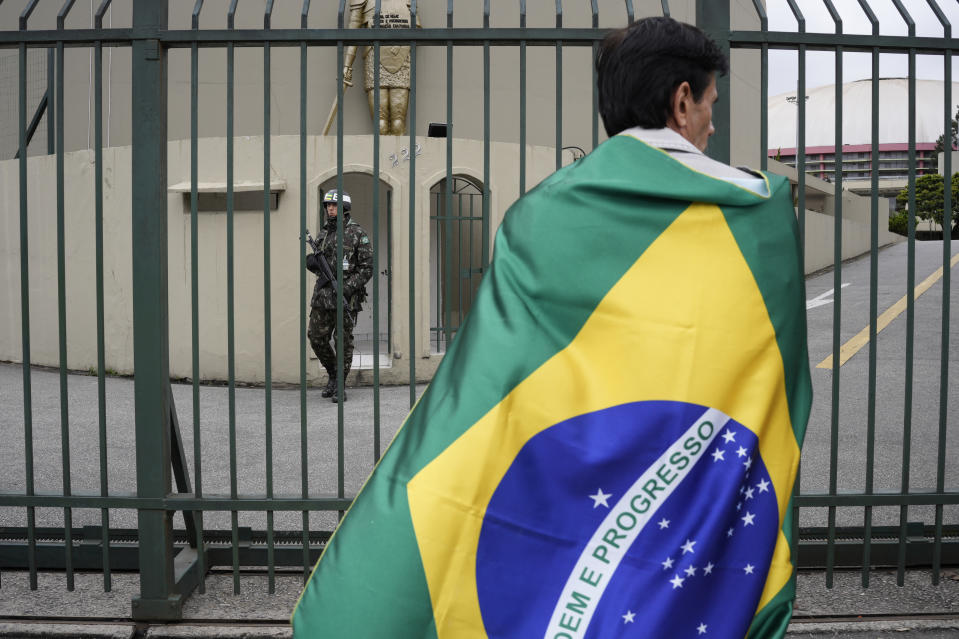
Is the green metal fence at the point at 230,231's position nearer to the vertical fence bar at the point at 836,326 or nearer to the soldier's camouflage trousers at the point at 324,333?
the vertical fence bar at the point at 836,326

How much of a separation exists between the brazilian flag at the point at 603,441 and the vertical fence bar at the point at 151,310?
1890 mm

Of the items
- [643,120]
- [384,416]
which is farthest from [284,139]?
[643,120]

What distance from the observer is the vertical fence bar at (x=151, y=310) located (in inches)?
132

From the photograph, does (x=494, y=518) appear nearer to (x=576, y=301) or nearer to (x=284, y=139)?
(x=576, y=301)

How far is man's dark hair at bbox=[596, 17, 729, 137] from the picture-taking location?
1814mm

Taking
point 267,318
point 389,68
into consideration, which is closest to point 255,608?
point 267,318

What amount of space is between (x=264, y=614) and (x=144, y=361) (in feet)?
3.39

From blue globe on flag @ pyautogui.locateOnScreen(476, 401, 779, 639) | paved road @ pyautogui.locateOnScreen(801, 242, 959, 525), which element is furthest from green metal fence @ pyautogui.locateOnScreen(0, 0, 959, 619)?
blue globe on flag @ pyautogui.locateOnScreen(476, 401, 779, 639)

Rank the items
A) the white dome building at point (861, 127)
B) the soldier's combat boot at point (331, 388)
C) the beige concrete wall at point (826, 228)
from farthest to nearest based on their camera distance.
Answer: the white dome building at point (861, 127)
the beige concrete wall at point (826, 228)
the soldier's combat boot at point (331, 388)

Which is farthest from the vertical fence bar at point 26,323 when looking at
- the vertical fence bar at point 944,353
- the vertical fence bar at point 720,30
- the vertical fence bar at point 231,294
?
the vertical fence bar at point 944,353

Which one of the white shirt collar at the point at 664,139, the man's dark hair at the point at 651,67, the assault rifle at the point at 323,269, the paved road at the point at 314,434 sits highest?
the man's dark hair at the point at 651,67

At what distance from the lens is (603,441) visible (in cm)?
167

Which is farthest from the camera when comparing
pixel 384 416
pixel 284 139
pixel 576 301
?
pixel 284 139

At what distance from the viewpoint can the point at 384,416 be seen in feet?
28.2
